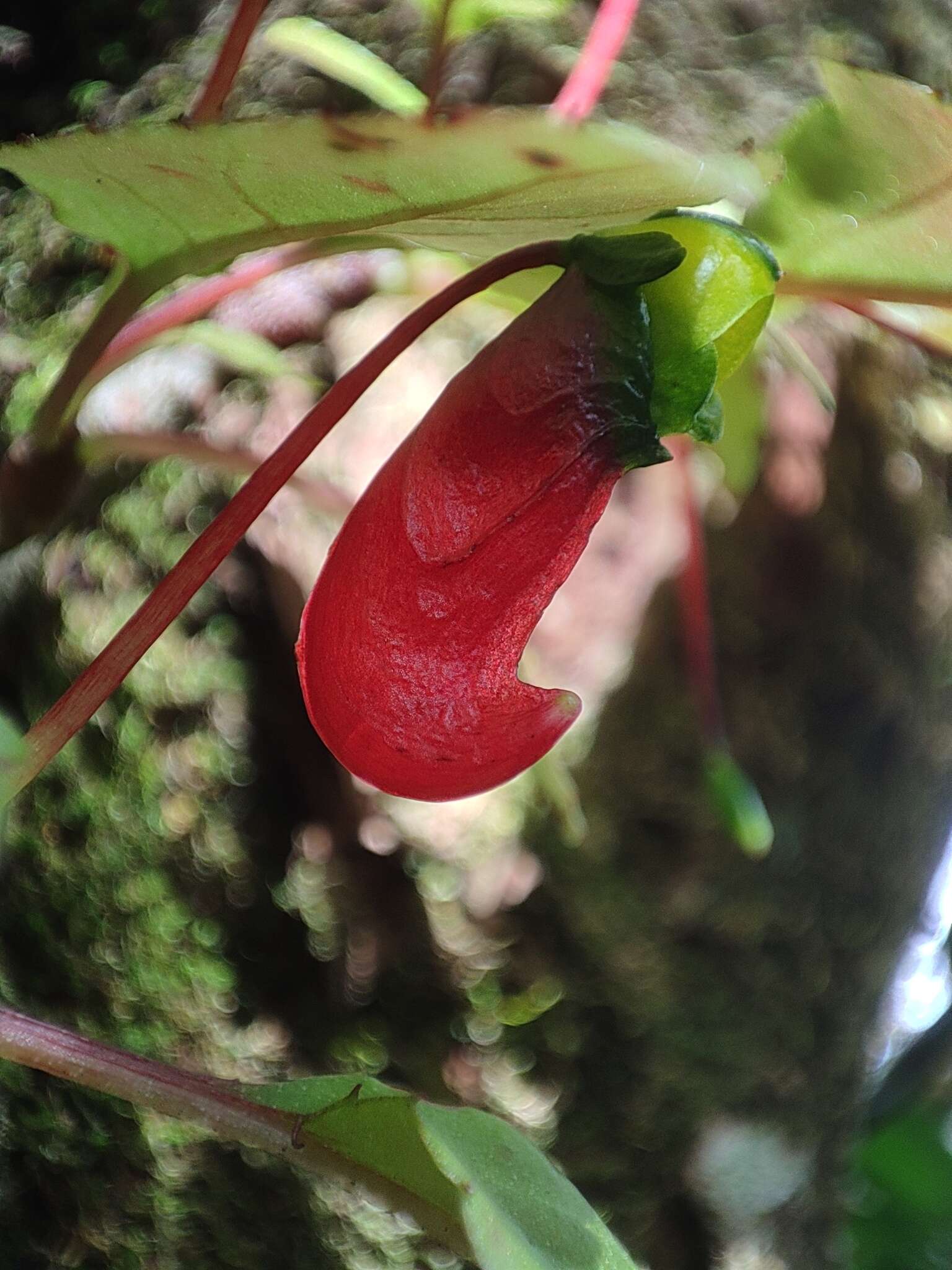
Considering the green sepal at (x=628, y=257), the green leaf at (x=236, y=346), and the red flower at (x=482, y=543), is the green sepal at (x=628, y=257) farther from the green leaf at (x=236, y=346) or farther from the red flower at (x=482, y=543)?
the green leaf at (x=236, y=346)

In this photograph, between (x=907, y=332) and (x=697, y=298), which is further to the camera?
(x=907, y=332)

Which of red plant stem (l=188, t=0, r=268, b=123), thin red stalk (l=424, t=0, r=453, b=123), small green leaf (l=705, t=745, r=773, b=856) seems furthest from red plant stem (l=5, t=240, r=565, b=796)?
small green leaf (l=705, t=745, r=773, b=856)

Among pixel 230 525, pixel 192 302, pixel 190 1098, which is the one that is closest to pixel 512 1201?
pixel 190 1098

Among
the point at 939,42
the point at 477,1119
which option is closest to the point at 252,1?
the point at 477,1119

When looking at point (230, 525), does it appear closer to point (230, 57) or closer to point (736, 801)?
point (230, 57)

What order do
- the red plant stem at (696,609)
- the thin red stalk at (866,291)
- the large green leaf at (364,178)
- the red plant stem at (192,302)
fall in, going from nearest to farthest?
the large green leaf at (364,178) < the thin red stalk at (866,291) < the red plant stem at (192,302) < the red plant stem at (696,609)

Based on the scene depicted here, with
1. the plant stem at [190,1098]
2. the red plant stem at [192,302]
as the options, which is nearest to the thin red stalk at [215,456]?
the red plant stem at [192,302]

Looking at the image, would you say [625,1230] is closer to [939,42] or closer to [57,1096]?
[57,1096]

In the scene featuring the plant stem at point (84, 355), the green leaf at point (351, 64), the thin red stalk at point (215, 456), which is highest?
the green leaf at point (351, 64)
